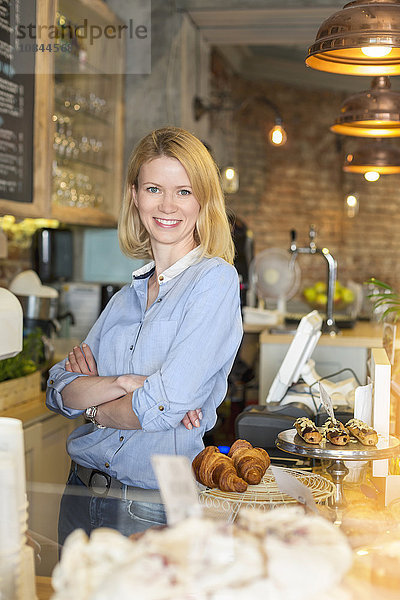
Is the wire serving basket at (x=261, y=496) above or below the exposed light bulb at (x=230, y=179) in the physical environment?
below

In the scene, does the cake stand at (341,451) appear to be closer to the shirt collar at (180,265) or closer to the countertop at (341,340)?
the shirt collar at (180,265)

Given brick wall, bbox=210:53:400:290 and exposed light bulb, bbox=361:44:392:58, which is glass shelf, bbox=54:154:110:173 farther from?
brick wall, bbox=210:53:400:290

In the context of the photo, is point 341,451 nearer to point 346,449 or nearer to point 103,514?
point 346,449

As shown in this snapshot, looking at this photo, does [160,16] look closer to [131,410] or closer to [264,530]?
[131,410]

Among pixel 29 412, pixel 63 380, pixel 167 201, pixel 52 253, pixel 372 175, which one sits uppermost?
pixel 372 175

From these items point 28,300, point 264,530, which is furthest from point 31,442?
point 264,530

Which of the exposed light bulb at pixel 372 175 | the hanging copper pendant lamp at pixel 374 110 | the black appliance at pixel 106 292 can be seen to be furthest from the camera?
the black appliance at pixel 106 292

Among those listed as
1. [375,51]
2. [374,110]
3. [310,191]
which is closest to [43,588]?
[375,51]

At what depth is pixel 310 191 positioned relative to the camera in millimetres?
8016

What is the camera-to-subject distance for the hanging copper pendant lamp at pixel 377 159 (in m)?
3.96

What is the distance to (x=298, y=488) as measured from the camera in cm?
119

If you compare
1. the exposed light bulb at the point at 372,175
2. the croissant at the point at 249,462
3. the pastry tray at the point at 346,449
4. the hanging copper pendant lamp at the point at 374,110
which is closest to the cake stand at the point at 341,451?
the pastry tray at the point at 346,449

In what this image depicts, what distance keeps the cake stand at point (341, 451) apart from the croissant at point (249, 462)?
13cm

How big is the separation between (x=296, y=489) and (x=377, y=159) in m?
3.07
